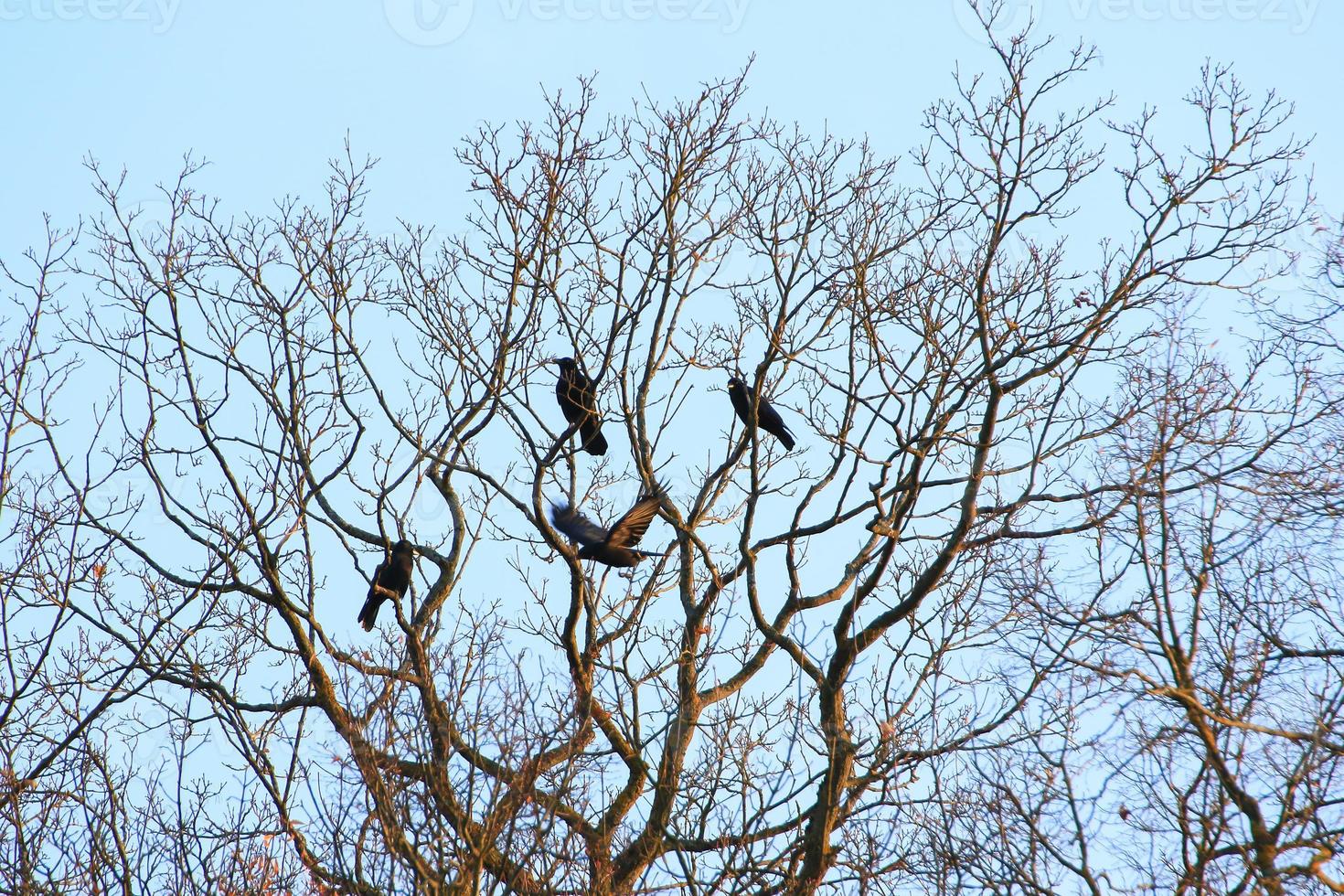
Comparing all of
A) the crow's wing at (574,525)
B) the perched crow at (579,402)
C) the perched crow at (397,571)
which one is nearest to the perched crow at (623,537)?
the crow's wing at (574,525)

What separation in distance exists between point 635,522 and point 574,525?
22.1 inches

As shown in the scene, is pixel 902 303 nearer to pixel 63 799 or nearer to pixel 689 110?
pixel 689 110

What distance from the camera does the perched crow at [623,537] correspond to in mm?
8695

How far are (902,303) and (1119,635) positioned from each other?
267 centimetres

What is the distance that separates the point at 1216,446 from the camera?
7211mm

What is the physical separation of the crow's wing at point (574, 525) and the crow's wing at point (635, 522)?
0.17 m

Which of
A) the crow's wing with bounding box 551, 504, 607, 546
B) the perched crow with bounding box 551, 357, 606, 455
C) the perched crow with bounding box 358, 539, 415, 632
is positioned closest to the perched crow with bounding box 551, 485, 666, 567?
the crow's wing with bounding box 551, 504, 607, 546

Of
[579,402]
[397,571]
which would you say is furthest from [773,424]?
[397,571]

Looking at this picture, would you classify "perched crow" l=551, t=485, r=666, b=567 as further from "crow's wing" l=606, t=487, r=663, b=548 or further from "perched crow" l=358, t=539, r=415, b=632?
"perched crow" l=358, t=539, r=415, b=632

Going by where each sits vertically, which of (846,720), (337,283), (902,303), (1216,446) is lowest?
(846,720)

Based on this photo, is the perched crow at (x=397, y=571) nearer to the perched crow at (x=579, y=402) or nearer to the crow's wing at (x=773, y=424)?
the perched crow at (x=579, y=402)

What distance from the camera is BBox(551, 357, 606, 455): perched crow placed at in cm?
953

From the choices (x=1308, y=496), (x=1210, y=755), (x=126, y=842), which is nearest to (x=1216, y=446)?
(x=1308, y=496)

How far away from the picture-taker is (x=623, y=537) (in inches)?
348
